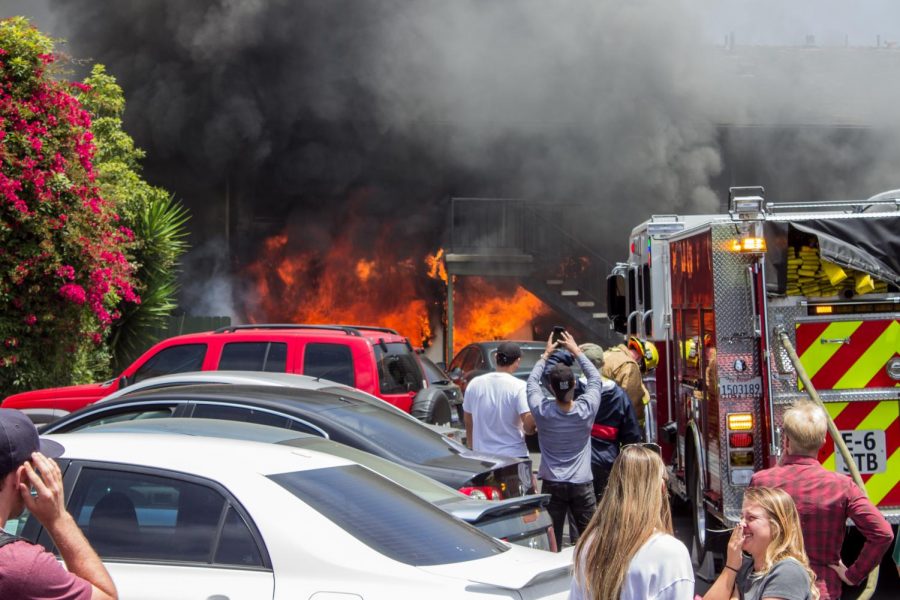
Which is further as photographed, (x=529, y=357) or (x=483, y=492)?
(x=529, y=357)

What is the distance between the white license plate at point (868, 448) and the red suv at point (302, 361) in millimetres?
3548

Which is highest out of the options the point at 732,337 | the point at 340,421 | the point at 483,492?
the point at 732,337

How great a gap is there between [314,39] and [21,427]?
20.2m

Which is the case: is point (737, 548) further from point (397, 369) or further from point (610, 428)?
point (397, 369)

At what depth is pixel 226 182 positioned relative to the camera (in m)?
23.0

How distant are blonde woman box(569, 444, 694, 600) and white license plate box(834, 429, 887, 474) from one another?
146 inches

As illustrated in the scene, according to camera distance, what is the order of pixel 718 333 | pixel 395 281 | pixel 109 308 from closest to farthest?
pixel 718 333 → pixel 109 308 → pixel 395 281

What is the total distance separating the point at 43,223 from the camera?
36.1ft

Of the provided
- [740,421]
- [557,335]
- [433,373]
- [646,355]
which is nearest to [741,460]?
[740,421]

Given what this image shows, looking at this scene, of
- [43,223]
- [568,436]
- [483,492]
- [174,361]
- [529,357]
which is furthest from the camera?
[529,357]

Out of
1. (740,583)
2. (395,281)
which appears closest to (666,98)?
(395,281)

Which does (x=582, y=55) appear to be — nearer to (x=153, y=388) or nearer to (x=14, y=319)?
(x=14, y=319)

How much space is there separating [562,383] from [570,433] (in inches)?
12.9

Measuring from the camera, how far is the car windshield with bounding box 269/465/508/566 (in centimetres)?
348
